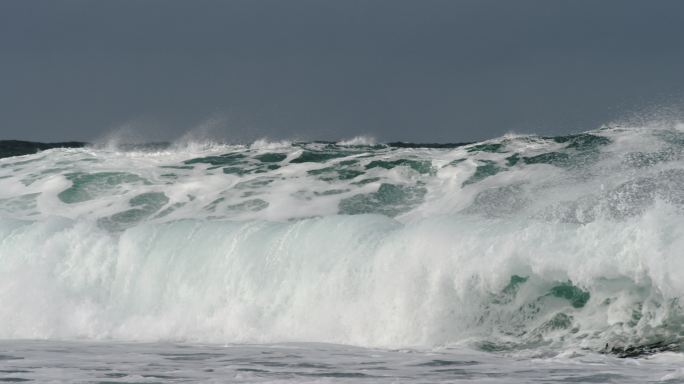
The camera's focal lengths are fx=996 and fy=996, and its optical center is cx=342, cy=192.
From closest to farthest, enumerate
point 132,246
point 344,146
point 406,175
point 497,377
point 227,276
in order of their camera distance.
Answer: point 497,377 < point 227,276 < point 132,246 < point 406,175 < point 344,146

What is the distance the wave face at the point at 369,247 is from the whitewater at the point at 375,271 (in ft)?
0.11

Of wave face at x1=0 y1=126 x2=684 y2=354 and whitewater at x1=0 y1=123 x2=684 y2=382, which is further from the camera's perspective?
wave face at x1=0 y1=126 x2=684 y2=354

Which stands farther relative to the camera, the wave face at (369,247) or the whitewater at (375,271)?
the wave face at (369,247)

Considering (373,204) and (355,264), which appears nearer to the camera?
(355,264)

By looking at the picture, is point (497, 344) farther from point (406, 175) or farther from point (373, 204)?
point (406, 175)

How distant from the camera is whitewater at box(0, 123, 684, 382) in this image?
10.4 m

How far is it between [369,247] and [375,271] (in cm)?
71

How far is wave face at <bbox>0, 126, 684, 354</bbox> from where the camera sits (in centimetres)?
1132

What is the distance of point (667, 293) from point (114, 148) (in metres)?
19.9

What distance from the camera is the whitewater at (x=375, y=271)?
10.4 m

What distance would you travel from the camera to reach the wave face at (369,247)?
1132 centimetres

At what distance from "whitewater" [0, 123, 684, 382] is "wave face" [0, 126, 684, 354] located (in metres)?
0.03

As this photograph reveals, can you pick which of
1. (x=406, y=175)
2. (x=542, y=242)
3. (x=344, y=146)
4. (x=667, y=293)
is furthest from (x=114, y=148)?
(x=667, y=293)

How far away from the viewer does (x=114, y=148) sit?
27.8 metres
